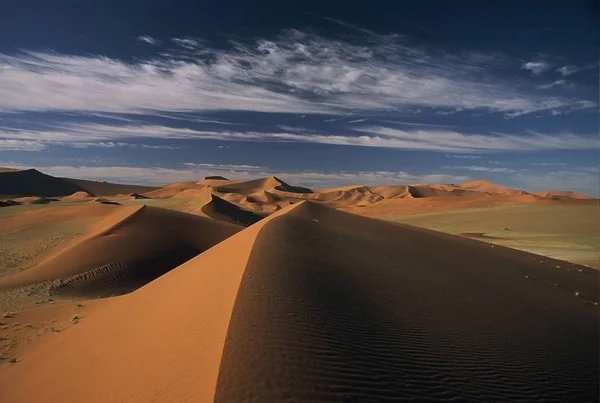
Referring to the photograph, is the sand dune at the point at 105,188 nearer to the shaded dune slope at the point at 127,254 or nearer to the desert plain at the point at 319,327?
the shaded dune slope at the point at 127,254

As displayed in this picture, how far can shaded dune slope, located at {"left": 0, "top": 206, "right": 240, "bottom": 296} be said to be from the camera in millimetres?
20016

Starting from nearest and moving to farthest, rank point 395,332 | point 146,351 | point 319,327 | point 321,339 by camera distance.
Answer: point 321,339, point 319,327, point 146,351, point 395,332

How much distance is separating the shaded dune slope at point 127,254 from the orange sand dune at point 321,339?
353 inches

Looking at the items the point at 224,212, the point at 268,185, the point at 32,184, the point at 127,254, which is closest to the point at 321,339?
the point at 127,254

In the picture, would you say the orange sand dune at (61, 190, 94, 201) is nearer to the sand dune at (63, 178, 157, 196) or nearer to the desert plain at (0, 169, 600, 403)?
the sand dune at (63, 178, 157, 196)

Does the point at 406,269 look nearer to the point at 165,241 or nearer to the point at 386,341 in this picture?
the point at 386,341

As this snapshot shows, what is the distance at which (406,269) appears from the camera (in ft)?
40.8

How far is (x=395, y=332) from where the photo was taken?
23.3ft

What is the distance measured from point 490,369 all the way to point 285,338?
10.7 ft

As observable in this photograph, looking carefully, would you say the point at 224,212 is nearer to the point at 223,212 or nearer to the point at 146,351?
the point at 223,212

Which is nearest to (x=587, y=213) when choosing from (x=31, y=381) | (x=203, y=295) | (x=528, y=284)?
(x=528, y=284)

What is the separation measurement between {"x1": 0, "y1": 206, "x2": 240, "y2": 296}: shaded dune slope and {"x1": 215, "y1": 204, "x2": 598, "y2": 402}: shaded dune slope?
11787 millimetres

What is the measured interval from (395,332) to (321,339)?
5.82 ft

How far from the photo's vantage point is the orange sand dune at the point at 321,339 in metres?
5.08
